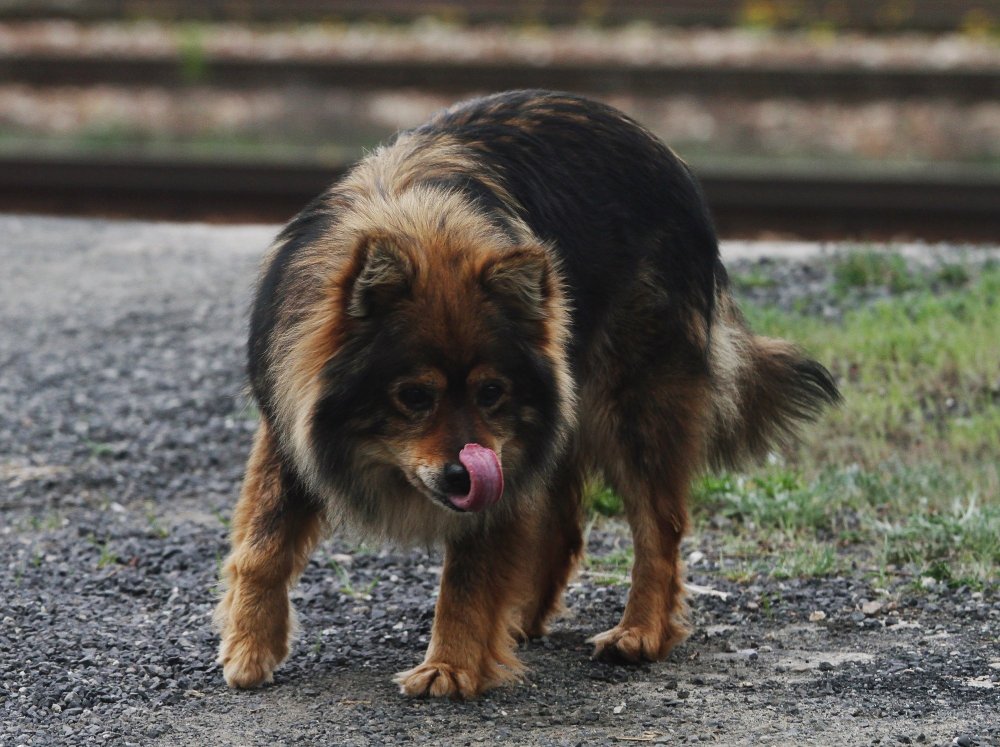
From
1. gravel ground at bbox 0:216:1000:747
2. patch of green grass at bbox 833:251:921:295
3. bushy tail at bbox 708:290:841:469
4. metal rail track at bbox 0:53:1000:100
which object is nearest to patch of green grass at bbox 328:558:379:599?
gravel ground at bbox 0:216:1000:747

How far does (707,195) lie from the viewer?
11.5 m

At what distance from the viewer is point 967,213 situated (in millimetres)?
11227

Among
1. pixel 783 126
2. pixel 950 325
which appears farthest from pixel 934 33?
pixel 950 325

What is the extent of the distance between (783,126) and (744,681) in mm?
10177

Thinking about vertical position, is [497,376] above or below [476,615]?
above

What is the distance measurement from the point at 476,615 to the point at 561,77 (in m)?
10.2

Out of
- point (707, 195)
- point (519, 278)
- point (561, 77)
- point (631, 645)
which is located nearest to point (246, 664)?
point (631, 645)

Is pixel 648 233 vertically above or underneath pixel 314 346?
above

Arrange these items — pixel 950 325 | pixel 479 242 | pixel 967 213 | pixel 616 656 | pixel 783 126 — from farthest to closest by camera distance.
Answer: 1. pixel 783 126
2. pixel 967 213
3. pixel 950 325
4. pixel 616 656
5. pixel 479 242

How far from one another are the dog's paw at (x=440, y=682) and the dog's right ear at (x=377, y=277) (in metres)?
1.17

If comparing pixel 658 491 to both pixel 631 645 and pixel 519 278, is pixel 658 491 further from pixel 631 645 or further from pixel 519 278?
pixel 519 278

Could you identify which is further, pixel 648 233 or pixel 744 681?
pixel 648 233

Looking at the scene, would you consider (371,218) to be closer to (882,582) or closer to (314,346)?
(314,346)

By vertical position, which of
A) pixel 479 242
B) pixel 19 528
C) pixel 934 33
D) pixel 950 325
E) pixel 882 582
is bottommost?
pixel 19 528
